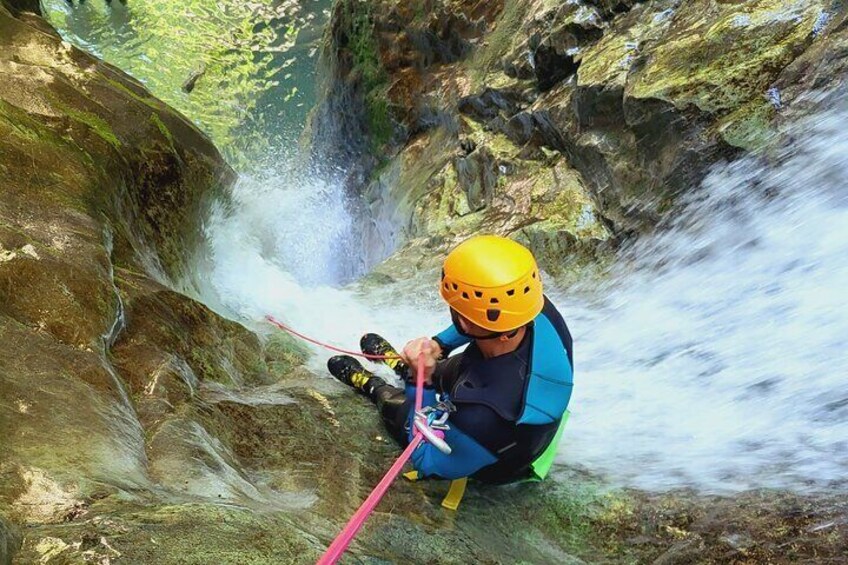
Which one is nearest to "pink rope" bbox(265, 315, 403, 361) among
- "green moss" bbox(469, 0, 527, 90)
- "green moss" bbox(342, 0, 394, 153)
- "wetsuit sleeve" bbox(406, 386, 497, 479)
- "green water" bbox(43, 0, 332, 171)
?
"wetsuit sleeve" bbox(406, 386, 497, 479)

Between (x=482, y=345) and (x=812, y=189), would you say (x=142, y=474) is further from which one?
(x=812, y=189)

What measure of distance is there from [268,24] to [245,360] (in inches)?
1308

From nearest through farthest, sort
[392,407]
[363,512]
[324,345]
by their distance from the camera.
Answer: [363,512], [392,407], [324,345]

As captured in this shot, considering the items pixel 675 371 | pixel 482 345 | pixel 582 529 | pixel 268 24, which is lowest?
pixel 675 371

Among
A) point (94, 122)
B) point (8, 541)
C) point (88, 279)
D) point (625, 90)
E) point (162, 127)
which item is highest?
point (94, 122)

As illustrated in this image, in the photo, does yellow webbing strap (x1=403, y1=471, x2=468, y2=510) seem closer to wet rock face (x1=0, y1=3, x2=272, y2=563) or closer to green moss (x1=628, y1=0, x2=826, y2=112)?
wet rock face (x1=0, y1=3, x2=272, y2=563)

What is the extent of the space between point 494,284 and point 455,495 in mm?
1382

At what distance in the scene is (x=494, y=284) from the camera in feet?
10.4

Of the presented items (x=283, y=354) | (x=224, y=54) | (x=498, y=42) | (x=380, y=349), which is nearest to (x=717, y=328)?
(x=380, y=349)

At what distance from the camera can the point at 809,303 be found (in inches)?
192

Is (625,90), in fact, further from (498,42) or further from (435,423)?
(435,423)

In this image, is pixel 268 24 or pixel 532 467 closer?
pixel 532 467

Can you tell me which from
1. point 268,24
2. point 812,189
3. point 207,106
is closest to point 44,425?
point 812,189

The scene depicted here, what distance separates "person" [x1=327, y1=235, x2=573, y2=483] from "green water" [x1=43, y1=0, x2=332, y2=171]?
2464cm
